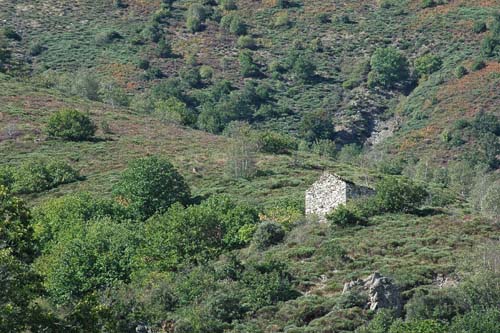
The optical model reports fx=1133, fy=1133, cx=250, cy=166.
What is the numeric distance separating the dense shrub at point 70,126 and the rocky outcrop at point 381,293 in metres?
49.7

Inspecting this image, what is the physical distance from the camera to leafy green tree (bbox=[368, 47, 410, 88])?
130500 mm

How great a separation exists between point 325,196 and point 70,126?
37.3 meters

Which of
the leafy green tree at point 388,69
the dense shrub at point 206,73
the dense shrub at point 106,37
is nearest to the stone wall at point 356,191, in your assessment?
the leafy green tree at point 388,69

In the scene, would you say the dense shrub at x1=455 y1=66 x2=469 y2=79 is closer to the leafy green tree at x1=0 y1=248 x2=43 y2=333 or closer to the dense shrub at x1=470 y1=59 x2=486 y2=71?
the dense shrub at x1=470 y1=59 x2=486 y2=71

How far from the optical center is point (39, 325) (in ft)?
86.7

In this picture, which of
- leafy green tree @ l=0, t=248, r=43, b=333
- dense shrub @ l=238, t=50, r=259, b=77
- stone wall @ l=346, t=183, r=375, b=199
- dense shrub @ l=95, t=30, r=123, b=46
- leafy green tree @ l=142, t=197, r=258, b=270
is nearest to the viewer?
leafy green tree @ l=0, t=248, r=43, b=333

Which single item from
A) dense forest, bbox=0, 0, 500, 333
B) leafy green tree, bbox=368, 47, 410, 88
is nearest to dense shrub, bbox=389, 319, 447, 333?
dense forest, bbox=0, 0, 500, 333

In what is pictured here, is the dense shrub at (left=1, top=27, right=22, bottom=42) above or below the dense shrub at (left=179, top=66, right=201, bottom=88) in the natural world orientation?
above

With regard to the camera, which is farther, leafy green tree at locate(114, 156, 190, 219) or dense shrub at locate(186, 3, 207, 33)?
dense shrub at locate(186, 3, 207, 33)

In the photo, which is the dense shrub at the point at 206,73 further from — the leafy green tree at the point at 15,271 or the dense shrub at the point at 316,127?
the leafy green tree at the point at 15,271

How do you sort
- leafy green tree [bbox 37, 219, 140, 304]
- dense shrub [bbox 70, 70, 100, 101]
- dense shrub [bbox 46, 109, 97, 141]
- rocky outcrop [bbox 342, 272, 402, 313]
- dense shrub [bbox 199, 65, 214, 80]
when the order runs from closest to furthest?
1. rocky outcrop [bbox 342, 272, 402, 313]
2. leafy green tree [bbox 37, 219, 140, 304]
3. dense shrub [bbox 46, 109, 97, 141]
4. dense shrub [bbox 70, 70, 100, 101]
5. dense shrub [bbox 199, 65, 214, 80]

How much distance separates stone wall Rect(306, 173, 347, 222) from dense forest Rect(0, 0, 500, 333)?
2.86ft

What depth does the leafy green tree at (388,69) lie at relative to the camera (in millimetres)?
130500

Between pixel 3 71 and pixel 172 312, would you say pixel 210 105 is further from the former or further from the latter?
pixel 172 312
